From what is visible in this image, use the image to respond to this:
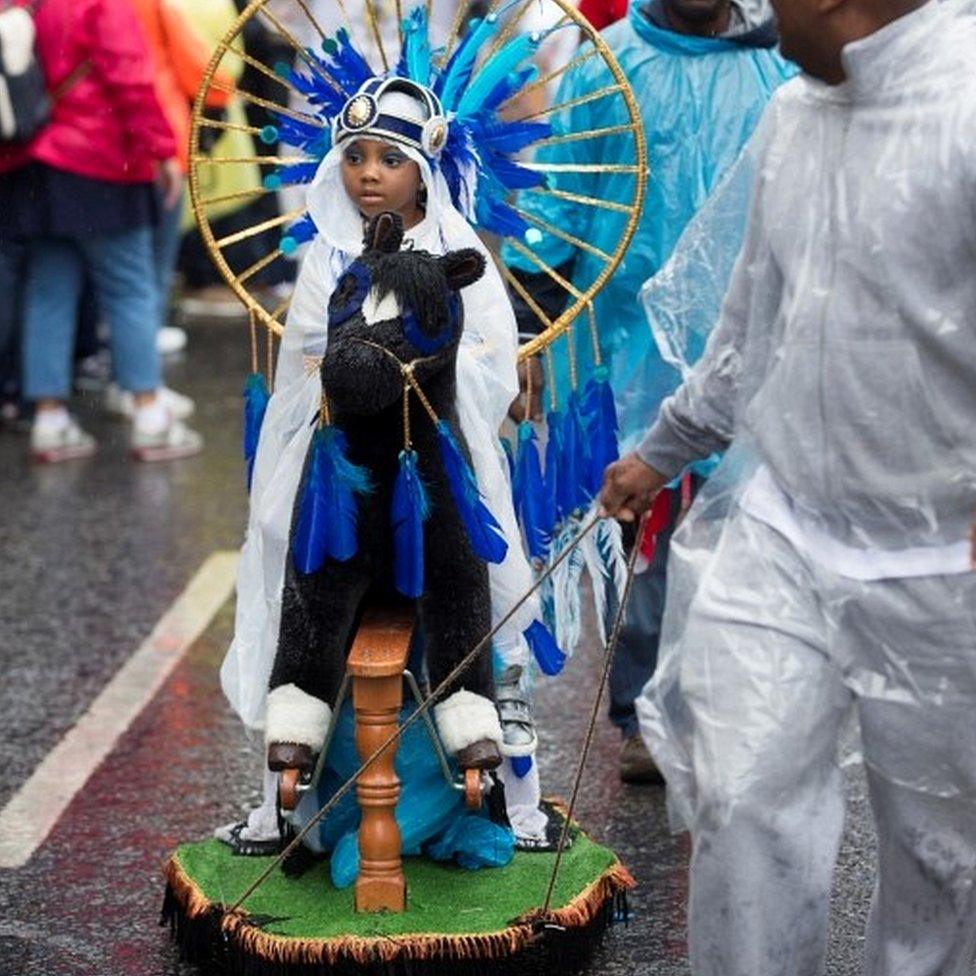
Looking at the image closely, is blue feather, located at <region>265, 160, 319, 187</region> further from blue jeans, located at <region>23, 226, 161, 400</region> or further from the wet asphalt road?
blue jeans, located at <region>23, 226, 161, 400</region>

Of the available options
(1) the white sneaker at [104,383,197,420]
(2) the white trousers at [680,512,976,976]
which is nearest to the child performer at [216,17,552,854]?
(2) the white trousers at [680,512,976,976]

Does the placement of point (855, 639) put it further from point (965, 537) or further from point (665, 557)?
point (665, 557)

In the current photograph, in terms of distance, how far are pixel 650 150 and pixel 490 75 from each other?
806mm

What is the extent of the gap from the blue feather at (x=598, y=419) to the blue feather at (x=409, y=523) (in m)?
0.61

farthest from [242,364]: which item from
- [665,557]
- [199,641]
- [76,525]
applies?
[665,557]

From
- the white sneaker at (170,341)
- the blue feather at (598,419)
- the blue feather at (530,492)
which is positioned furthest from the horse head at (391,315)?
the white sneaker at (170,341)

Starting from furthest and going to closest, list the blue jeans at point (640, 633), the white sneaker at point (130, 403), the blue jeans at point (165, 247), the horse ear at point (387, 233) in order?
the blue jeans at point (165, 247) < the white sneaker at point (130, 403) < the blue jeans at point (640, 633) < the horse ear at point (387, 233)

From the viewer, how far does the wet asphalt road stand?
511 centimetres

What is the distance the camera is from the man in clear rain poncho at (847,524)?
146 inches

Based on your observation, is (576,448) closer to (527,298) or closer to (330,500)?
(527,298)

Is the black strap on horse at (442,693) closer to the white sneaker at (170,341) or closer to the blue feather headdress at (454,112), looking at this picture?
the blue feather headdress at (454,112)

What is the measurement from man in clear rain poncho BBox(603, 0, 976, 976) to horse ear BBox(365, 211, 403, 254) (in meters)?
0.91

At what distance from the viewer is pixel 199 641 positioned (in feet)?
24.3

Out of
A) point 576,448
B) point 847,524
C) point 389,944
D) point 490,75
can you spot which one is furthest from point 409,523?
point 847,524
